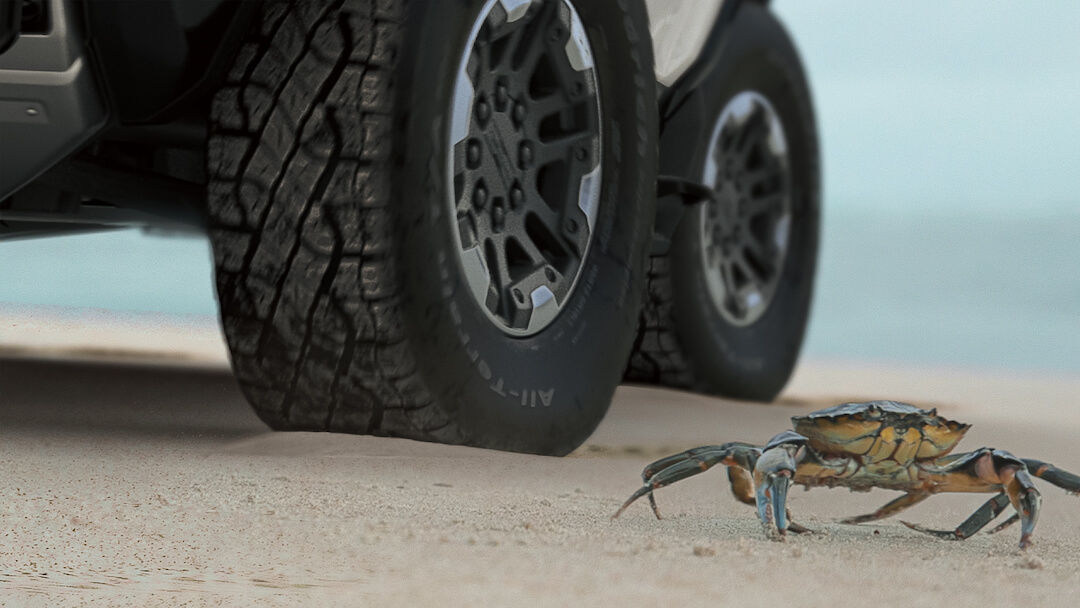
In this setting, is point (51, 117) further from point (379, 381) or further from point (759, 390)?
point (759, 390)

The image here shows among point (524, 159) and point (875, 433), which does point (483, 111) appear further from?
point (875, 433)

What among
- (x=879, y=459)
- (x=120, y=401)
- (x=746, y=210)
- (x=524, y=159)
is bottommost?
(x=120, y=401)

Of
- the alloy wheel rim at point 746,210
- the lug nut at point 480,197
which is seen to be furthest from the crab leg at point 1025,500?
the alloy wheel rim at point 746,210

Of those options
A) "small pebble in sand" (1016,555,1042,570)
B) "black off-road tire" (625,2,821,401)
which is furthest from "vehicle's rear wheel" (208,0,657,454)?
"black off-road tire" (625,2,821,401)

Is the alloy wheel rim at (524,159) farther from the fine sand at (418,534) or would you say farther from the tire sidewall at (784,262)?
the tire sidewall at (784,262)

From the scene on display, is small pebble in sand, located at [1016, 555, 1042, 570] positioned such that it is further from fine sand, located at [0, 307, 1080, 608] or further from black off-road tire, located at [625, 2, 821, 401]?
black off-road tire, located at [625, 2, 821, 401]

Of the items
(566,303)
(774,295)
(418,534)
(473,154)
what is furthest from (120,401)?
(774,295)
